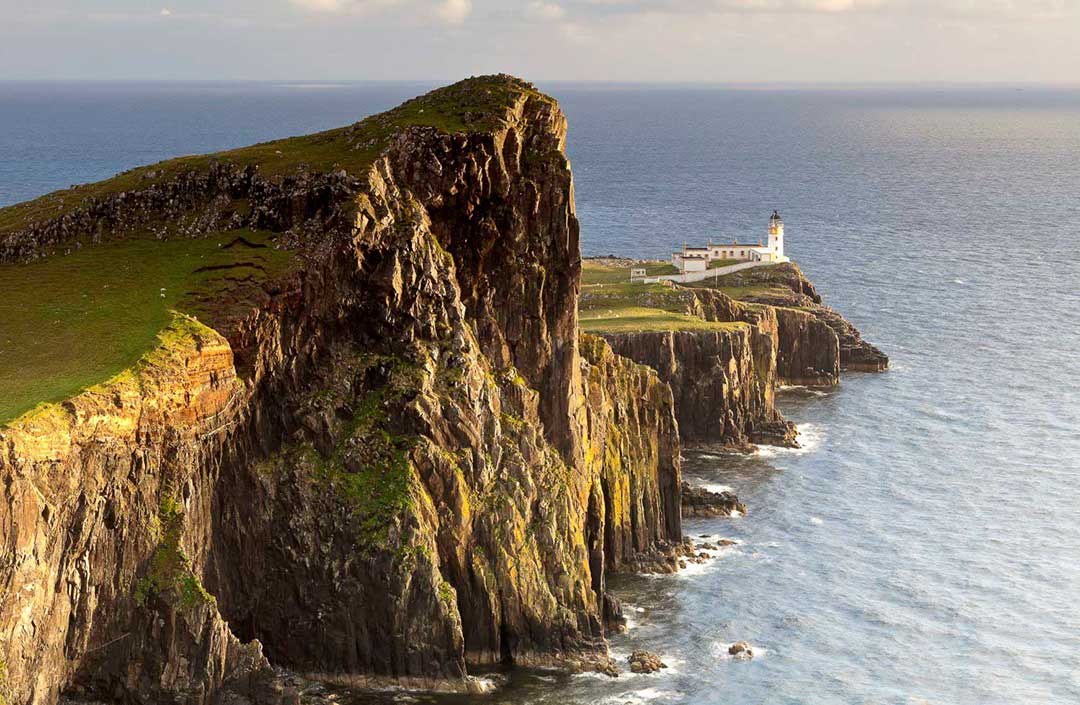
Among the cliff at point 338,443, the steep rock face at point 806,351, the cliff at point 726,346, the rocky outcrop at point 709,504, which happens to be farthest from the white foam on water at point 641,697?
the steep rock face at point 806,351

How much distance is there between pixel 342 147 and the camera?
10694cm

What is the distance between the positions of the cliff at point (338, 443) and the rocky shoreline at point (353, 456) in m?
0.15

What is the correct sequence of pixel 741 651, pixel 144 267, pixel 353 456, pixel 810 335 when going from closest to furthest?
Result: pixel 353 456 → pixel 144 267 → pixel 741 651 → pixel 810 335

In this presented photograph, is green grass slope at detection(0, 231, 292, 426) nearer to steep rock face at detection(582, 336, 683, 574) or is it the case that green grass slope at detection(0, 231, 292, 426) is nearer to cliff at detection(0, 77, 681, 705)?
cliff at detection(0, 77, 681, 705)

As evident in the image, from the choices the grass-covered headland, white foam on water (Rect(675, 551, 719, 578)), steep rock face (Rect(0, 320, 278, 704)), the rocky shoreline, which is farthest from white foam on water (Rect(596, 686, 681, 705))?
the grass-covered headland

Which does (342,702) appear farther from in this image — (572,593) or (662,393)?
(662,393)

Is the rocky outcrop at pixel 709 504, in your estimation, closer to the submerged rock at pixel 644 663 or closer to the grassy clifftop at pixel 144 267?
the submerged rock at pixel 644 663

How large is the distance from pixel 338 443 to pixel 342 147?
2094cm

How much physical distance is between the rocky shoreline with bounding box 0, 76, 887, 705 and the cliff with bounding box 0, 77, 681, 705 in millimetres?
149

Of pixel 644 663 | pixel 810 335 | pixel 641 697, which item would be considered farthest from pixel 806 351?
pixel 641 697

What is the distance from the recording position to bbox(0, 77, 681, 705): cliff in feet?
270

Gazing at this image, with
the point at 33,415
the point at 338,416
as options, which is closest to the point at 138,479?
the point at 33,415

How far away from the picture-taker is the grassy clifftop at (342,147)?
105125 mm

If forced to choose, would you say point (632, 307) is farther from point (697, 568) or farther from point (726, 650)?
point (726, 650)
